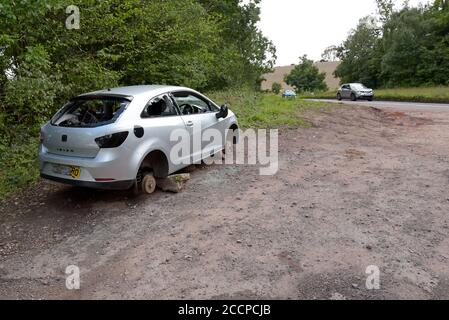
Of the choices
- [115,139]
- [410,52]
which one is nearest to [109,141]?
[115,139]

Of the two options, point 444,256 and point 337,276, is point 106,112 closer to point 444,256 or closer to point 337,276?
point 337,276

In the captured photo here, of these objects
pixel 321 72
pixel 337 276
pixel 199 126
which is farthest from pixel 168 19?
pixel 321 72

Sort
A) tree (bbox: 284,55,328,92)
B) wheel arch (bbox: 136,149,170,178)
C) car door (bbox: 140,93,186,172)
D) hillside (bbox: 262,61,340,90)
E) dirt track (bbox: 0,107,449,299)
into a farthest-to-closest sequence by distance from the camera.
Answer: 1. hillside (bbox: 262,61,340,90)
2. tree (bbox: 284,55,328,92)
3. wheel arch (bbox: 136,149,170,178)
4. car door (bbox: 140,93,186,172)
5. dirt track (bbox: 0,107,449,299)

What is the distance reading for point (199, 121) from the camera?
602 centimetres

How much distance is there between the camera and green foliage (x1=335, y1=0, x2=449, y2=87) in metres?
34.5

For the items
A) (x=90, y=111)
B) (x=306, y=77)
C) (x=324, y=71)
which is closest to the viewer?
(x=90, y=111)

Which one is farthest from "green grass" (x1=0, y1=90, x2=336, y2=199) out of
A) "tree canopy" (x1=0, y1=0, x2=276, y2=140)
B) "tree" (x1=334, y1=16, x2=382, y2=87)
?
"tree" (x1=334, y1=16, x2=382, y2=87)

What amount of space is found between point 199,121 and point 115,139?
1811 mm

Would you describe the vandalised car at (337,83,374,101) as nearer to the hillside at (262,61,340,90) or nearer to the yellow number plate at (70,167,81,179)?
the yellow number plate at (70,167,81,179)

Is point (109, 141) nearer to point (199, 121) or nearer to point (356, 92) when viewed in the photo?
point (199, 121)

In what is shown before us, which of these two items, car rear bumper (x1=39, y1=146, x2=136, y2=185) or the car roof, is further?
the car roof

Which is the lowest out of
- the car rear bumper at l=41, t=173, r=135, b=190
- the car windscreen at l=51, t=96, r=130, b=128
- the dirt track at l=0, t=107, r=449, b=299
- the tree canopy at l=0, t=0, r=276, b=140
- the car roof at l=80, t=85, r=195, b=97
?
the dirt track at l=0, t=107, r=449, b=299
